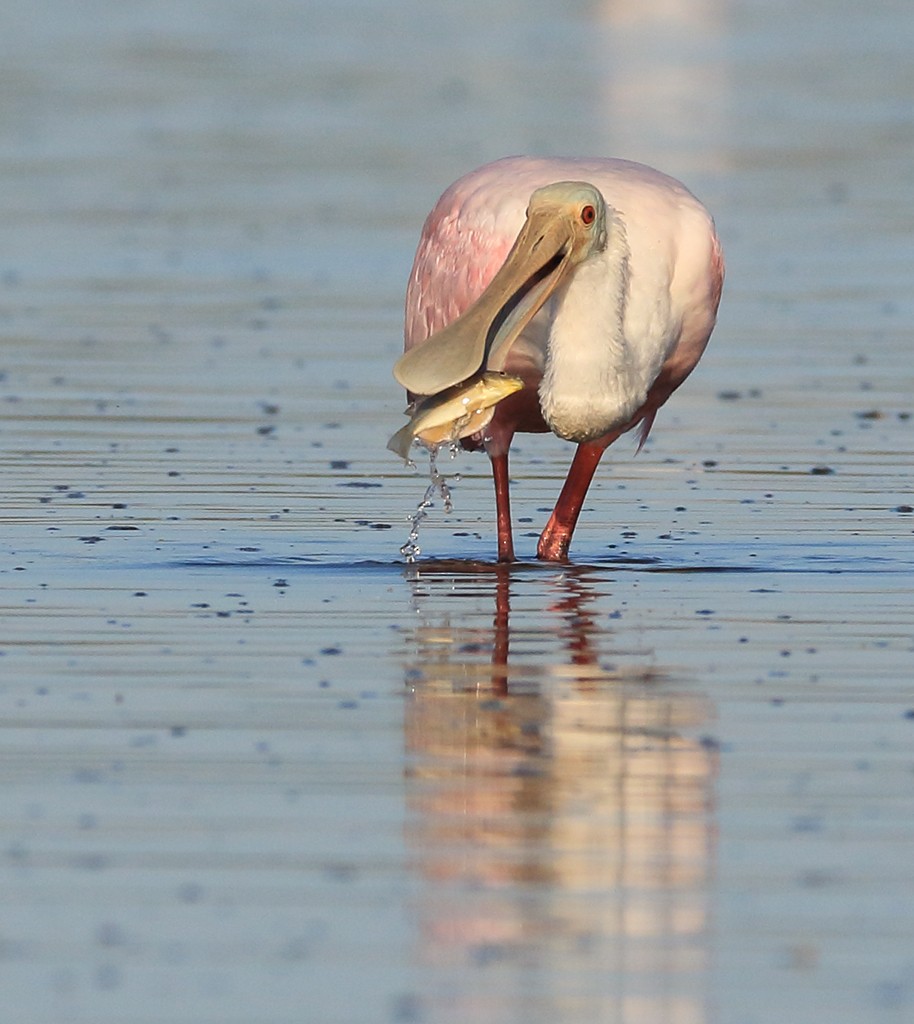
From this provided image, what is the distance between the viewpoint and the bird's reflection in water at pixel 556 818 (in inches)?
267

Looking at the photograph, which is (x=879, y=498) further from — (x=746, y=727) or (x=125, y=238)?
(x=125, y=238)

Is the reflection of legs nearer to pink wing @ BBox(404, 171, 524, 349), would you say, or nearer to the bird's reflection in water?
the bird's reflection in water

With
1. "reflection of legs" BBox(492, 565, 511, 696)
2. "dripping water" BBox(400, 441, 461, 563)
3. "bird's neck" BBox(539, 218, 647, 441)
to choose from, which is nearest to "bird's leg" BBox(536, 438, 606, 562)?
"reflection of legs" BBox(492, 565, 511, 696)

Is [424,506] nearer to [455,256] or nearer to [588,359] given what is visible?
[455,256]

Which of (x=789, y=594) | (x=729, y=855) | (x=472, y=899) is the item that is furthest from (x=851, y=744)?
(x=789, y=594)

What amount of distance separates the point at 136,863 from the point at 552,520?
546 cm

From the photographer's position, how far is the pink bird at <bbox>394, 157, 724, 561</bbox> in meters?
11.4

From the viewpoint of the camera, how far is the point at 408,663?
33.6ft

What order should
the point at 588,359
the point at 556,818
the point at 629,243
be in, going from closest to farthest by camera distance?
1. the point at 556,818
2. the point at 588,359
3. the point at 629,243

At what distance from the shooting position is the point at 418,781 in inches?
336

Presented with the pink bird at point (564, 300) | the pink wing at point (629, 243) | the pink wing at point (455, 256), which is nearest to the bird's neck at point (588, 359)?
the pink bird at point (564, 300)

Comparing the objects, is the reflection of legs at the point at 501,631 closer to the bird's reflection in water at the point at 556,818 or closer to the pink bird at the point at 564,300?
the bird's reflection in water at the point at 556,818

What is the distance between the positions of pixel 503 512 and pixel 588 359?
1628mm

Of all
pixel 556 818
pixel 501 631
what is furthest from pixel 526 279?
pixel 556 818
